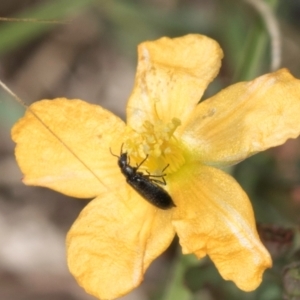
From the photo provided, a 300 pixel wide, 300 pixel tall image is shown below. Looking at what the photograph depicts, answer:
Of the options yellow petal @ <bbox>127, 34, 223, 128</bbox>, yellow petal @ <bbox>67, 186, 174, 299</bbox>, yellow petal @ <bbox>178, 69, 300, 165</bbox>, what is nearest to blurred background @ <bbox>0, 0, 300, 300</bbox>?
yellow petal @ <bbox>127, 34, 223, 128</bbox>

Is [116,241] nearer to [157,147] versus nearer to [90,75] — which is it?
[157,147]

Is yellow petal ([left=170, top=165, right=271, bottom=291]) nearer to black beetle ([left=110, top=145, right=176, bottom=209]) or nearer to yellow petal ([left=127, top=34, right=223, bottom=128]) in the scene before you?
black beetle ([left=110, top=145, right=176, bottom=209])

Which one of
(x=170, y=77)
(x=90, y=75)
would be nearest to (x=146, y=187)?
(x=170, y=77)

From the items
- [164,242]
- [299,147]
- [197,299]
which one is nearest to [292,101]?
[164,242]

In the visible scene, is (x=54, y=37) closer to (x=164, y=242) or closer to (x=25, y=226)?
(x=25, y=226)

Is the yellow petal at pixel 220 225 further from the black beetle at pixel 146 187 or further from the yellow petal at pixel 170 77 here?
the yellow petal at pixel 170 77

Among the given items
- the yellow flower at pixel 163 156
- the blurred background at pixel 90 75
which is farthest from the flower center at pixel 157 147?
the blurred background at pixel 90 75
